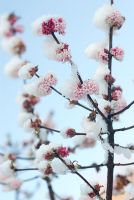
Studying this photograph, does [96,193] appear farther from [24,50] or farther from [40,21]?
[24,50]

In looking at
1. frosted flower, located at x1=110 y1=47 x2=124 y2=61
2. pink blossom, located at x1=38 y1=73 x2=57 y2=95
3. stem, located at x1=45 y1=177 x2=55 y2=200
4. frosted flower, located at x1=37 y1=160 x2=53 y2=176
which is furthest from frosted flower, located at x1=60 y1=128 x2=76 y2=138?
stem, located at x1=45 y1=177 x2=55 y2=200

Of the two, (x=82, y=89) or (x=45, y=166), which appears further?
(x=45, y=166)

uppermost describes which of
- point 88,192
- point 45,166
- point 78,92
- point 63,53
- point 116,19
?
point 116,19

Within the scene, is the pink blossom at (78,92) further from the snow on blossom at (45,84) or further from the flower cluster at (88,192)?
the flower cluster at (88,192)

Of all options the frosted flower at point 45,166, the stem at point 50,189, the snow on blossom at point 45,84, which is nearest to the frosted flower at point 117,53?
the snow on blossom at point 45,84

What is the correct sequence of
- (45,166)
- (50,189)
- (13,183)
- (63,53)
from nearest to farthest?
1. (63,53)
2. (45,166)
3. (50,189)
4. (13,183)

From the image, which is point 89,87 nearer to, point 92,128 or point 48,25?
point 92,128

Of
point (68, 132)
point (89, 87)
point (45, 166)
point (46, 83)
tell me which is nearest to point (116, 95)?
point (89, 87)
